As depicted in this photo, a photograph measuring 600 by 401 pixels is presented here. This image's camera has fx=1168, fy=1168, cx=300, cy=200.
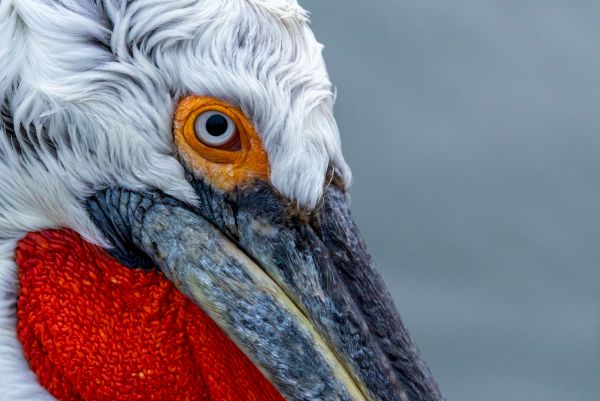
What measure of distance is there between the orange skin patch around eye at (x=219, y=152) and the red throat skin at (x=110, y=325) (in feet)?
1.18

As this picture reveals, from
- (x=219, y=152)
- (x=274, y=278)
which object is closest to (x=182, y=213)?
(x=219, y=152)

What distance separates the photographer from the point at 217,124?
307cm

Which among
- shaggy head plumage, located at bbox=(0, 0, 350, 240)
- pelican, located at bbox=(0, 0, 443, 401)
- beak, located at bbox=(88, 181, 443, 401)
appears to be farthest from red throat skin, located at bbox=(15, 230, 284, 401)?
shaggy head plumage, located at bbox=(0, 0, 350, 240)

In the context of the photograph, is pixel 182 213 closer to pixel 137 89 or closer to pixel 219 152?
pixel 219 152

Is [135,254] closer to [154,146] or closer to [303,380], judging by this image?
[154,146]

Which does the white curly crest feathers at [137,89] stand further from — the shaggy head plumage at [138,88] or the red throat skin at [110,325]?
the red throat skin at [110,325]

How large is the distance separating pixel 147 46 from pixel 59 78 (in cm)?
25

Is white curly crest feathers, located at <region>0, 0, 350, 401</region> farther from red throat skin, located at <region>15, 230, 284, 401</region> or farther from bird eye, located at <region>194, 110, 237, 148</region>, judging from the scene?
red throat skin, located at <region>15, 230, 284, 401</region>

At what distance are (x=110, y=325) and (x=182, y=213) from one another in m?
0.40

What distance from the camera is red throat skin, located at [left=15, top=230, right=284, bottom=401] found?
3264 mm

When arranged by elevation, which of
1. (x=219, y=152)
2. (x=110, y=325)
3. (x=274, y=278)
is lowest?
(x=110, y=325)

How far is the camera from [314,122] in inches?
122

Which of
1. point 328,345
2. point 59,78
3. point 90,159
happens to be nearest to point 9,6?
point 59,78

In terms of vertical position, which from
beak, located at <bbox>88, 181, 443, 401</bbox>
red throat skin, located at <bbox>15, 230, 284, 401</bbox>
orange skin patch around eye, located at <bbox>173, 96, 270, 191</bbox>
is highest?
orange skin patch around eye, located at <bbox>173, 96, 270, 191</bbox>
